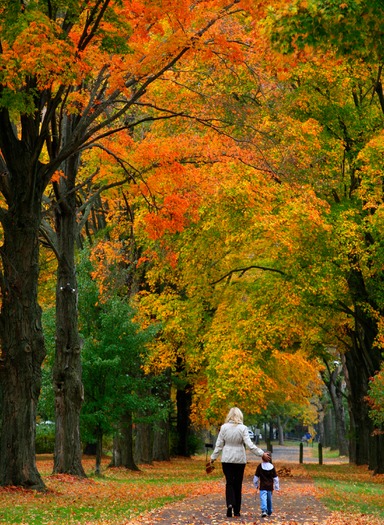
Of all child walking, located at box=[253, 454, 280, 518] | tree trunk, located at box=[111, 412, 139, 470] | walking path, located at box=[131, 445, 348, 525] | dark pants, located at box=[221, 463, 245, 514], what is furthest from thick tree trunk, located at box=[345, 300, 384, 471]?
dark pants, located at box=[221, 463, 245, 514]

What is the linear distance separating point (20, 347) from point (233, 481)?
5.49 m

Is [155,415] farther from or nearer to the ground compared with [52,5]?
nearer to the ground

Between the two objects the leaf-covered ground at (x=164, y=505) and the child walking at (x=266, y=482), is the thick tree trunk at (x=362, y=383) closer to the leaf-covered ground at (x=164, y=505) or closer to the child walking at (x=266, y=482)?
the leaf-covered ground at (x=164, y=505)

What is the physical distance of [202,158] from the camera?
24.5 metres

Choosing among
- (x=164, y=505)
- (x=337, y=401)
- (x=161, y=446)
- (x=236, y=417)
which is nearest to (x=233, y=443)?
(x=236, y=417)

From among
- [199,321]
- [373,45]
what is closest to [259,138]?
[199,321]

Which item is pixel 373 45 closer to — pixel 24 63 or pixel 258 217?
pixel 24 63

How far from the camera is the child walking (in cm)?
1423

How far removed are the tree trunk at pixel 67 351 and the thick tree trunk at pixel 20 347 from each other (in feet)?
16.5

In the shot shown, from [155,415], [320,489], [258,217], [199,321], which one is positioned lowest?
[320,489]

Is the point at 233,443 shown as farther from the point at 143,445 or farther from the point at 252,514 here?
the point at 143,445

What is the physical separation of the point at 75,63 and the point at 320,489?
1275 centimetres

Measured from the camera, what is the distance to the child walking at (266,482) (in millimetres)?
14234

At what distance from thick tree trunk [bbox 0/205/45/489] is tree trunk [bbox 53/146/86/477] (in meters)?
5.01
